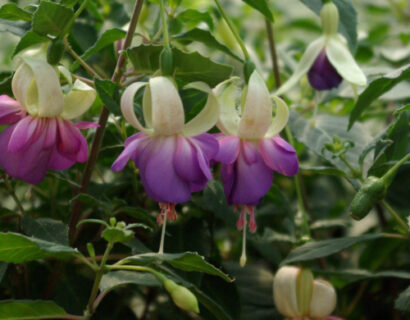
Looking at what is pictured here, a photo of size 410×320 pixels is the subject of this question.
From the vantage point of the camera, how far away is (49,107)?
2.57 feet

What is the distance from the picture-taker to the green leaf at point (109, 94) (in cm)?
82

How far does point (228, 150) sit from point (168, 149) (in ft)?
0.29

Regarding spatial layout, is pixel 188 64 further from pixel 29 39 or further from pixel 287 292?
pixel 287 292

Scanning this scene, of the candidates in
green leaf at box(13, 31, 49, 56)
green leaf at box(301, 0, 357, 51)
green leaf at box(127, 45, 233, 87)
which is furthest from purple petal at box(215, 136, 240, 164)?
green leaf at box(301, 0, 357, 51)

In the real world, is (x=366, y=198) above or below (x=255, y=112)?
below

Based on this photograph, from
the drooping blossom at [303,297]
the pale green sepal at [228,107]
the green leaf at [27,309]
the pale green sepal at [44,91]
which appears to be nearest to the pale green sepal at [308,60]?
the pale green sepal at [228,107]

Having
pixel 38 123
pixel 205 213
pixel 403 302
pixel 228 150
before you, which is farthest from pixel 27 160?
pixel 403 302

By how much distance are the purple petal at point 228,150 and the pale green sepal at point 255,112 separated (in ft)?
0.05

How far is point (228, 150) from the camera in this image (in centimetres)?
79

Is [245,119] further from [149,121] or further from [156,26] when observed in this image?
[156,26]

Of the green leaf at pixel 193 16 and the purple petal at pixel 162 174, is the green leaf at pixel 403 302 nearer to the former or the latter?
the purple petal at pixel 162 174

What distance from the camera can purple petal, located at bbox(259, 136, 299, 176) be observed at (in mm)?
803

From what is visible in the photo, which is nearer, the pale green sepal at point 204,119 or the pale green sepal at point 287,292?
the pale green sepal at point 204,119

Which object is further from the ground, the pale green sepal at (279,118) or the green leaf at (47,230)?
the pale green sepal at (279,118)
